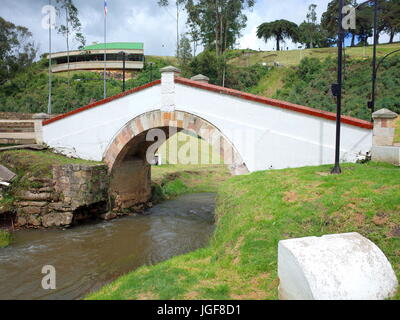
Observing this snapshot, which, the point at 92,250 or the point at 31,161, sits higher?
the point at 31,161

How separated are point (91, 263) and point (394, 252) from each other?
5.72 meters

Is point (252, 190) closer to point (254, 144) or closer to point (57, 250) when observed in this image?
point (254, 144)

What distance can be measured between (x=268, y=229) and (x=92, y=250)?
4.96m

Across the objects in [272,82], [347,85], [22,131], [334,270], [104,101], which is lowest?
[334,270]

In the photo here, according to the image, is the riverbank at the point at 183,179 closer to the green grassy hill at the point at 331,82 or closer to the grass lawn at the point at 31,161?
the grass lawn at the point at 31,161

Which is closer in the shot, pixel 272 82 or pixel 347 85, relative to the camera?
pixel 347 85

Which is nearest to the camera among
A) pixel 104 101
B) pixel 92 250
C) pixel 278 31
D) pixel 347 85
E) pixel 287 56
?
pixel 92 250

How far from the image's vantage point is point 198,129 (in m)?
8.93

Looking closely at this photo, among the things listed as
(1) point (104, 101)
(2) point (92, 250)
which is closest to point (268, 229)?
(2) point (92, 250)

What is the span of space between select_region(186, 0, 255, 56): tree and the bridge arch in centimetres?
2077

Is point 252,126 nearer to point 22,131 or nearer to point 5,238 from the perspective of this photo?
point 5,238

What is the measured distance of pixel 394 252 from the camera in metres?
3.75

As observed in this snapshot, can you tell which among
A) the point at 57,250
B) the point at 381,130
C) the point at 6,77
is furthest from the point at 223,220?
the point at 6,77

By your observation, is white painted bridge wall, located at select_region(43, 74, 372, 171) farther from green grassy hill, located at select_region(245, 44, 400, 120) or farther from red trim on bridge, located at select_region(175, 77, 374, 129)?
green grassy hill, located at select_region(245, 44, 400, 120)
